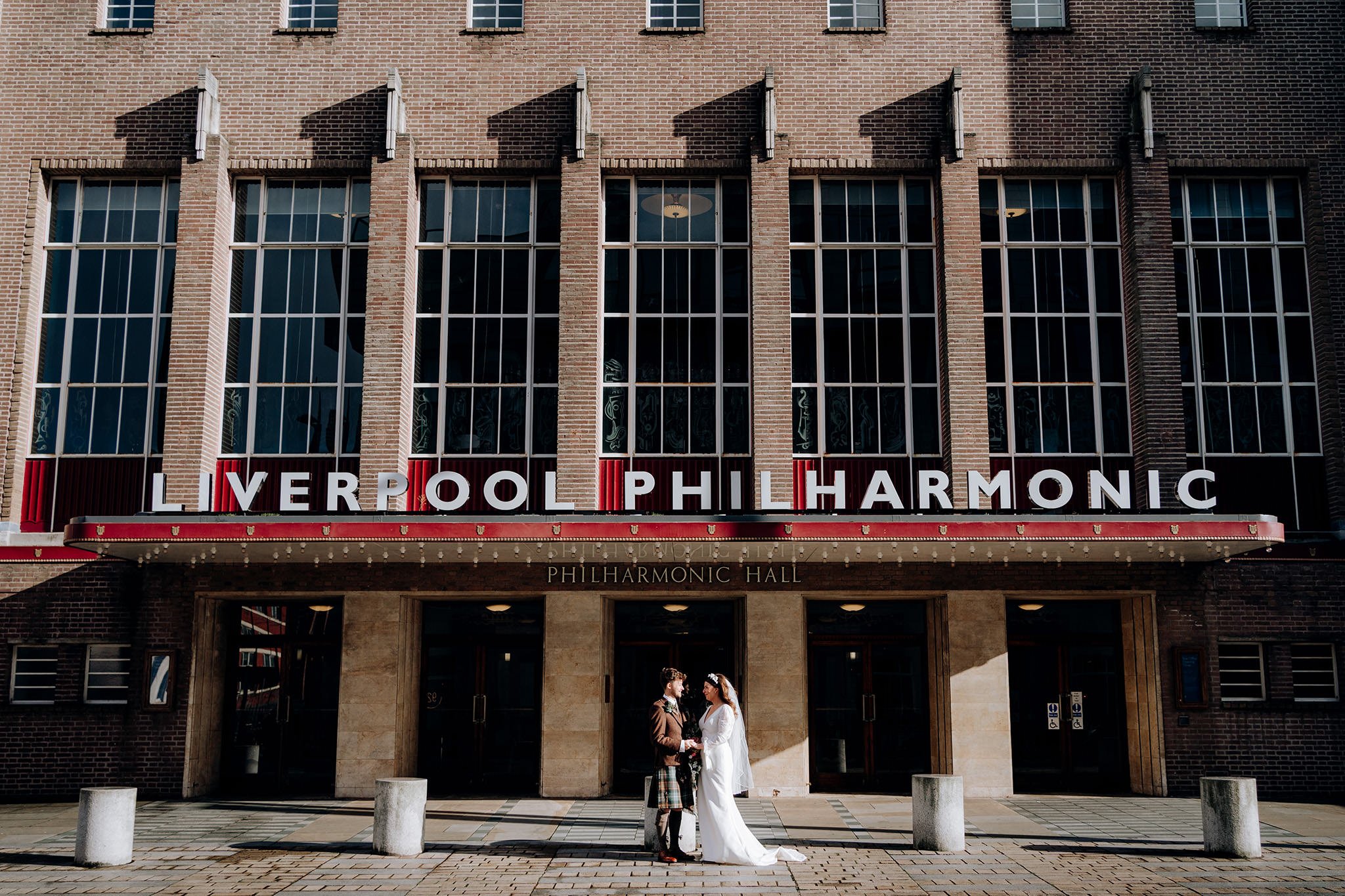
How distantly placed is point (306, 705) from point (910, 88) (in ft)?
46.6

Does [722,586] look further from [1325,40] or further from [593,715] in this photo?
[1325,40]

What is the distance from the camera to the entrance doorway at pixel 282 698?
1836 cm

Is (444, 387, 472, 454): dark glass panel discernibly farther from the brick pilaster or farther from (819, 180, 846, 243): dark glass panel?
the brick pilaster

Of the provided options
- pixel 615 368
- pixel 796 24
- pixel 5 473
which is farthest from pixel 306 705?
pixel 796 24

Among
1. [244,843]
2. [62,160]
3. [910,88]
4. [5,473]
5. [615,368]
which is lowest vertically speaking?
[244,843]

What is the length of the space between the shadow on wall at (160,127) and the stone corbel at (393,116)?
3.26 m

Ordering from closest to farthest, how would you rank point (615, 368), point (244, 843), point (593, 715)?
point (244, 843)
point (593, 715)
point (615, 368)

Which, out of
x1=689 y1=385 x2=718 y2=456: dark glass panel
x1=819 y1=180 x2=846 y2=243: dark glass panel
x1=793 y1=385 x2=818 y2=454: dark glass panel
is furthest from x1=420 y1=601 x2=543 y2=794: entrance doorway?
x1=819 y1=180 x2=846 y2=243: dark glass panel

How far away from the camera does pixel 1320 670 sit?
1788 centimetres

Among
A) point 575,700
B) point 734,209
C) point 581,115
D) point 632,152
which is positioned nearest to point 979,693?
point 575,700

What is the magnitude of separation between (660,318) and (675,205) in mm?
1972

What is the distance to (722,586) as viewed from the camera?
18031mm

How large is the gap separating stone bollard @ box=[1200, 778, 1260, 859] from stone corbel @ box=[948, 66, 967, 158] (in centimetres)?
1057

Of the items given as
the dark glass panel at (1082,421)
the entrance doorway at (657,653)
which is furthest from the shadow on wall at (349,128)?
the dark glass panel at (1082,421)
